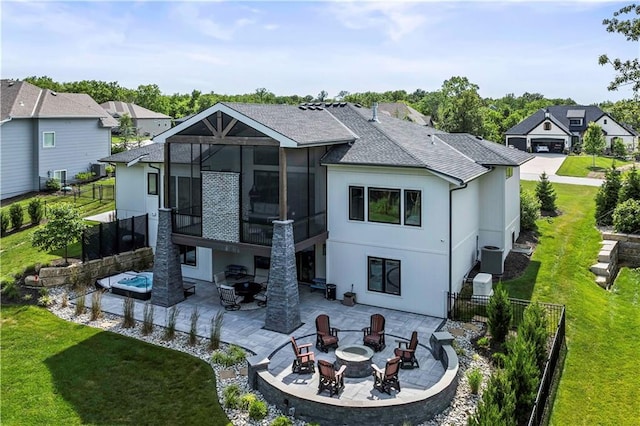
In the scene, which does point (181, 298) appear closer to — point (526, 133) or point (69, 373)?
point (69, 373)

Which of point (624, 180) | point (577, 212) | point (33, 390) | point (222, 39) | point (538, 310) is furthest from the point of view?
point (577, 212)

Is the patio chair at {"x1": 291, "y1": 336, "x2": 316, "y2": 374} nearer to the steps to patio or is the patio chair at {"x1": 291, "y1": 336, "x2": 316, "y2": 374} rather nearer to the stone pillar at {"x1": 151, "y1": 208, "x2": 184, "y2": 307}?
the stone pillar at {"x1": 151, "y1": 208, "x2": 184, "y2": 307}

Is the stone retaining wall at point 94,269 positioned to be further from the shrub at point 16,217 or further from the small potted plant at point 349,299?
the small potted plant at point 349,299

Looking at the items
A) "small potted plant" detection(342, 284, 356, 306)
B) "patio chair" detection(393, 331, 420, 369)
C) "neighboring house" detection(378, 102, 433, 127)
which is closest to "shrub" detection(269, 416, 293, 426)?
"patio chair" detection(393, 331, 420, 369)

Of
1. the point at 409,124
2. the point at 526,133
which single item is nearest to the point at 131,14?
the point at 409,124

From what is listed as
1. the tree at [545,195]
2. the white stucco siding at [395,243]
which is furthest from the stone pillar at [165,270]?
the tree at [545,195]

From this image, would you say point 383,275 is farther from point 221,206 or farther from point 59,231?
point 59,231
